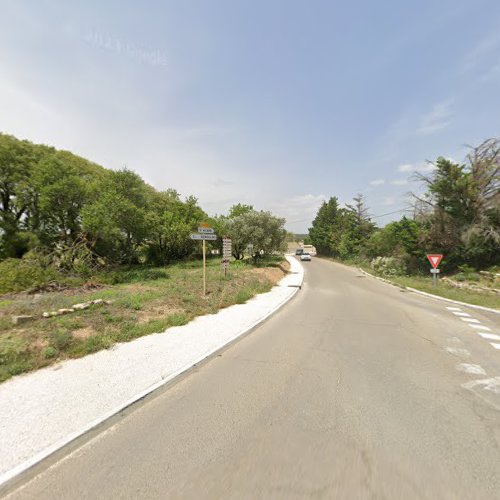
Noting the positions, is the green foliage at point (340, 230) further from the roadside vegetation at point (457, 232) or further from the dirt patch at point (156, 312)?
the dirt patch at point (156, 312)

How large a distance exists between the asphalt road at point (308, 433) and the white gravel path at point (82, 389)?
25 cm

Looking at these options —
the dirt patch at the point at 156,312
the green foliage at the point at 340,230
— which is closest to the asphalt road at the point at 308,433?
the dirt patch at the point at 156,312

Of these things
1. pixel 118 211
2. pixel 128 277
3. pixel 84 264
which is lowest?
pixel 128 277

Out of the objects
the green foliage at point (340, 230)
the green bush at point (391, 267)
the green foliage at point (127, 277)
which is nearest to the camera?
the green foliage at point (127, 277)

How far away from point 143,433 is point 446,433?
3.65m

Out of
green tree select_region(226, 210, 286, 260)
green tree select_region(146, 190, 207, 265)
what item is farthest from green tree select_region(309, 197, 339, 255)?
green tree select_region(146, 190, 207, 265)

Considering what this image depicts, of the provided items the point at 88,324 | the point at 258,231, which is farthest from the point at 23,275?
the point at 258,231

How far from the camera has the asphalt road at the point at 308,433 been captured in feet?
6.66

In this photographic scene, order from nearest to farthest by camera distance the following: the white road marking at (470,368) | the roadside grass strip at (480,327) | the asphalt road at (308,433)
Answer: the asphalt road at (308,433) → the white road marking at (470,368) → the roadside grass strip at (480,327)

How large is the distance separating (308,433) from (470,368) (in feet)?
12.3

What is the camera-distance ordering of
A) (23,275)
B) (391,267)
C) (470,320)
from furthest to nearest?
(391,267) < (23,275) < (470,320)

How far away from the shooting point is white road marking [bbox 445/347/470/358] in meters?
4.66

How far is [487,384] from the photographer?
3.63 metres

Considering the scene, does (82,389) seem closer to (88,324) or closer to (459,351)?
(88,324)
